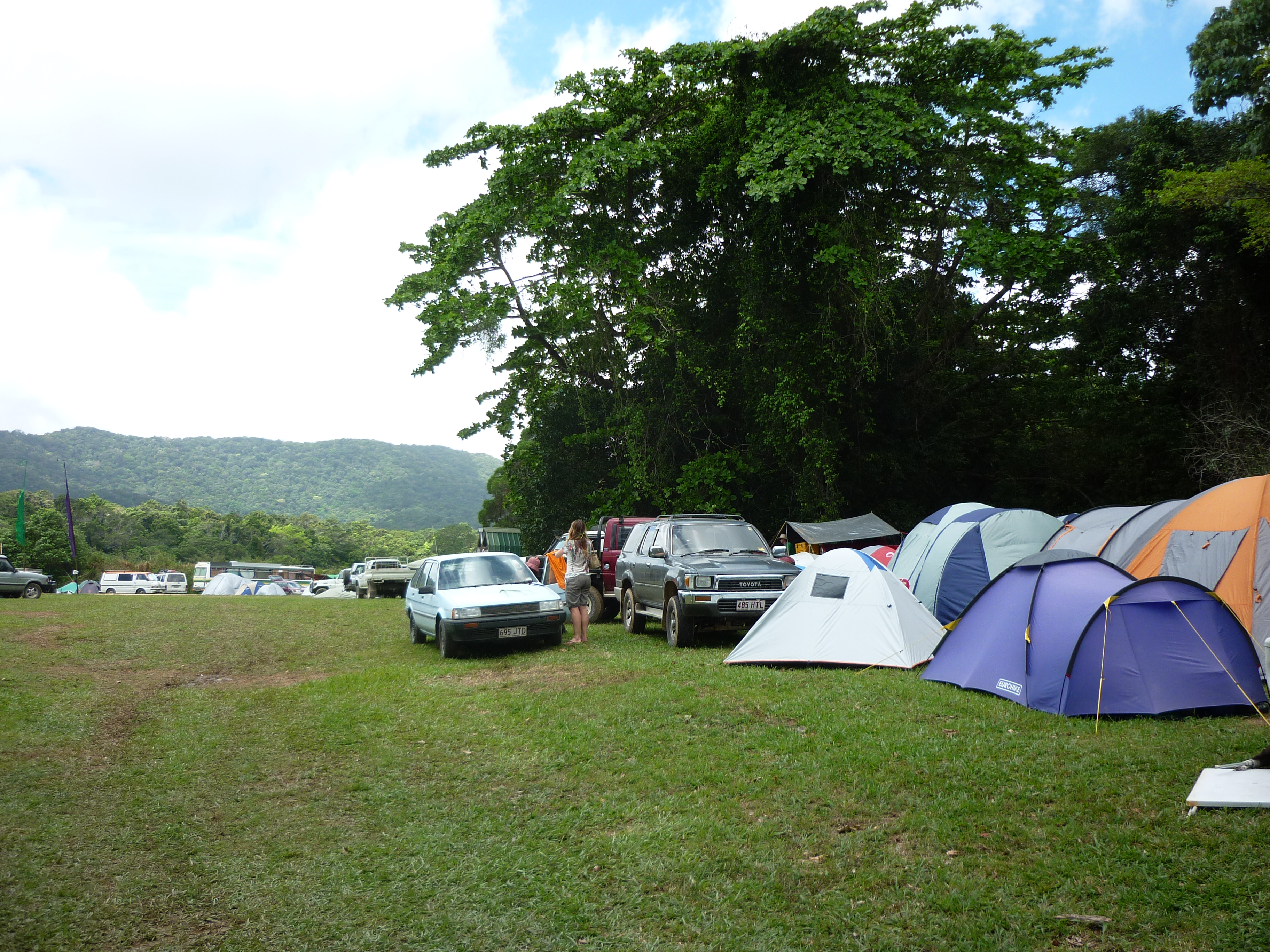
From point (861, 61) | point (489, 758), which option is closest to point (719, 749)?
point (489, 758)

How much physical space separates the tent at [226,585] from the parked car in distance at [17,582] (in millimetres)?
15740

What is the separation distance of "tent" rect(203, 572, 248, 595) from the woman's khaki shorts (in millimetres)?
38256

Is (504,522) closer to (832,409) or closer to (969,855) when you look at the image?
(832,409)

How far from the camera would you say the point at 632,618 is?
48.6 ft

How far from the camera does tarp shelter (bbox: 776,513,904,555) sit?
2077 centimetres

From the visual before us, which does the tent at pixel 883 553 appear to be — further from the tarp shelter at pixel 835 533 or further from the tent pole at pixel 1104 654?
the tent pole at pixel 1104 654

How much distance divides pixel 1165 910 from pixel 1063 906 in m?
0.43

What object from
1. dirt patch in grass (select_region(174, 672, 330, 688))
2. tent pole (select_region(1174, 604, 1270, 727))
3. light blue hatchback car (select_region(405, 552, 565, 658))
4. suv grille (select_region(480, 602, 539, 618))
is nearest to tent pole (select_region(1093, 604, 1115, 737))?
tent pole (select_region(1174, 604, 1270, 727))

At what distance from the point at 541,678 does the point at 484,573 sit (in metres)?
3.56

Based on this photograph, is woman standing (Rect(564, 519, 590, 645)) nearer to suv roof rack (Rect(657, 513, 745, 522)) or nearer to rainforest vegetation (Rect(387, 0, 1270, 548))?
suv roof rack (Rect(657, 513, 745, 522))

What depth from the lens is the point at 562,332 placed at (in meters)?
24.9

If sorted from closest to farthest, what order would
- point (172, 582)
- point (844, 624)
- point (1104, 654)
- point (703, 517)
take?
point (1104, 654) → point (844, 624) → point (703, 517) → point (172, 582)

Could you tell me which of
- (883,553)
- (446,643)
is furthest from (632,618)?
(883,553)

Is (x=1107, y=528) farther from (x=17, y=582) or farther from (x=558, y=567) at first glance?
(x=17, y=582)
